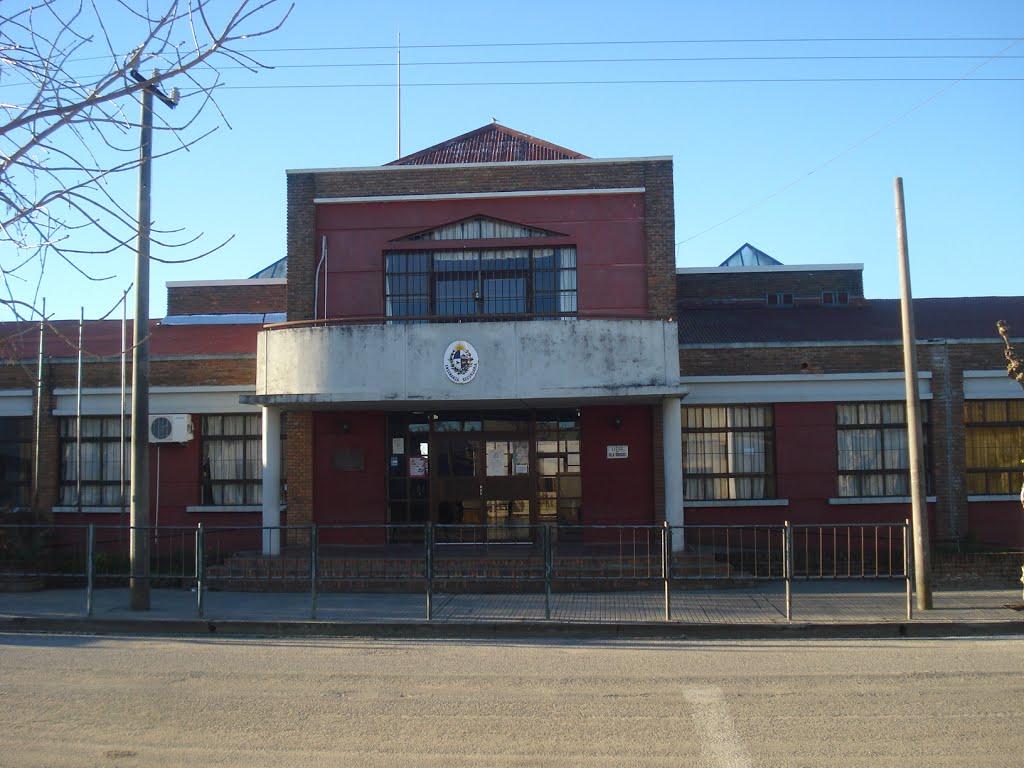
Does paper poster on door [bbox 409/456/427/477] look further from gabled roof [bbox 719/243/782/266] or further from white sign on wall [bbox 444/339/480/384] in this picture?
gabled roof [bbox 719/243/782/266]

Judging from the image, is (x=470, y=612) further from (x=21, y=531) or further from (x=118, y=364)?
(x=118, y=364)

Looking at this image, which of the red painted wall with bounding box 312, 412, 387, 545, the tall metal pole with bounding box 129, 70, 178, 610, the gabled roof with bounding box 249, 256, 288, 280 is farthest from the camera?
the gabled roof with bounding box 249, 256, 288, 280

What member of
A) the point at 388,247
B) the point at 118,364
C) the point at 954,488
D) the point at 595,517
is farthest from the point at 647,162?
the point at 118,364

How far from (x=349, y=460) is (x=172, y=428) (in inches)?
146

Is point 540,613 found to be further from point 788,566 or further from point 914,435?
point 914,435

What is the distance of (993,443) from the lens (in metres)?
19.5

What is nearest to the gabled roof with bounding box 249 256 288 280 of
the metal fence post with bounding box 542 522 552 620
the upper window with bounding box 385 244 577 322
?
the upper window with bounding box 385 244 577 322

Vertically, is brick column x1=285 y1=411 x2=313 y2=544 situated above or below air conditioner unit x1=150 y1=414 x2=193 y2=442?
below

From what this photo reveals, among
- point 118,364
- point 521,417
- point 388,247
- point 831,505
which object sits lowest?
point 831,505

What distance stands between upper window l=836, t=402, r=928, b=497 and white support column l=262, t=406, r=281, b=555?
432 inches

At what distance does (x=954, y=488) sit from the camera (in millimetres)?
19094

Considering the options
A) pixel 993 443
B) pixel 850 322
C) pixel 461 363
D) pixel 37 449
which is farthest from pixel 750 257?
pixel 37 449

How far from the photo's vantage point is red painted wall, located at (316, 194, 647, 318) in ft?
62.1

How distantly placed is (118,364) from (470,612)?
11.0 metres
